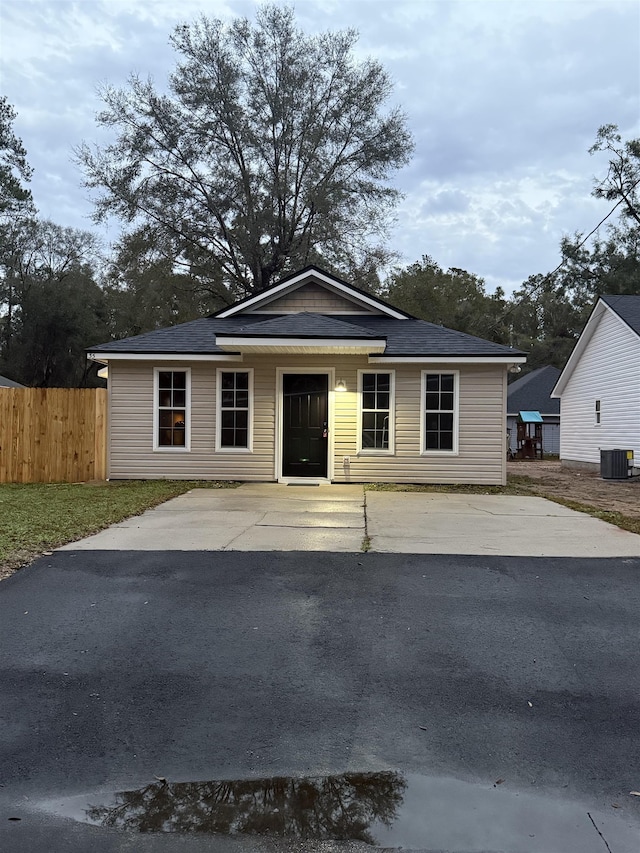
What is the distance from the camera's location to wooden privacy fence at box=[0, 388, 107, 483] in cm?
1347

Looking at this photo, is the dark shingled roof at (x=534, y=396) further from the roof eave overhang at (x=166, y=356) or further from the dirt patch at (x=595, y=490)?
the roof eave overhang at (x=166, y=356)

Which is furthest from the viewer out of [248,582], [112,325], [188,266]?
[112,325]

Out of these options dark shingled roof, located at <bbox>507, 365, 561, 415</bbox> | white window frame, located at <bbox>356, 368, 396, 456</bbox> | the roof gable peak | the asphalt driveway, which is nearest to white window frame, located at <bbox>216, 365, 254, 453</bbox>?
the roof gable peak

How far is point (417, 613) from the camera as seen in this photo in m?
4.64

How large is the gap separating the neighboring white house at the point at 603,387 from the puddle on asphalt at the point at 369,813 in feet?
58.1

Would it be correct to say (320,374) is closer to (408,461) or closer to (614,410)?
(408,461)

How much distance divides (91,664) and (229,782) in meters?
1.50

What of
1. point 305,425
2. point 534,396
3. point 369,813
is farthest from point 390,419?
point 534,396

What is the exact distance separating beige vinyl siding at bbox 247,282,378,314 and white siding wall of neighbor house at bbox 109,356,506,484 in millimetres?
2046

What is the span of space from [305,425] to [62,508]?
221 inches

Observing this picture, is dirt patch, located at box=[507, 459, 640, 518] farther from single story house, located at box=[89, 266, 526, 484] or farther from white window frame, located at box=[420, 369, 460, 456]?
white window frame, located at box=[420, 369, 460, 456]

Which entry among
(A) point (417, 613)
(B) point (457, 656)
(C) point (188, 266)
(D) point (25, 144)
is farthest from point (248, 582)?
(D) point (25, 144)

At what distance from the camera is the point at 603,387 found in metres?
20.9

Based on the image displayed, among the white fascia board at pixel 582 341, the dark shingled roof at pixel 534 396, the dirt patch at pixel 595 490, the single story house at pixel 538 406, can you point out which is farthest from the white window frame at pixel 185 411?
the dark shingled roof at pixel 534 396
